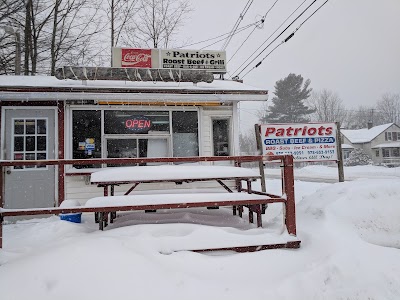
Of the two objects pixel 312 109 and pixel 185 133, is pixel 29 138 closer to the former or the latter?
pixel 185 133

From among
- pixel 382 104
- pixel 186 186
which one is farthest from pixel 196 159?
pixel 382 104

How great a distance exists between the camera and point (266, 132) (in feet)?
28.1

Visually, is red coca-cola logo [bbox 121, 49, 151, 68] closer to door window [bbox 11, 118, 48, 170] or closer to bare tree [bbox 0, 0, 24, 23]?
door window [bbox 11, 118, 48, 170]

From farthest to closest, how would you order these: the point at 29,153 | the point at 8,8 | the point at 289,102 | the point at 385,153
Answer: the point at 289,102 → the point at 385,153 → the point at 8,8 → the point at 29,153

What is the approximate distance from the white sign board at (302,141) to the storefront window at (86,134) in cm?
454

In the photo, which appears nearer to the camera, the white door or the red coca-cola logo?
the white door

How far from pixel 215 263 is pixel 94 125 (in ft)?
18.7

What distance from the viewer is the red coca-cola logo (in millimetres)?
11266

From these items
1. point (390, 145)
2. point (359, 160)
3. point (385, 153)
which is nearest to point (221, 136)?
point (359, 160)

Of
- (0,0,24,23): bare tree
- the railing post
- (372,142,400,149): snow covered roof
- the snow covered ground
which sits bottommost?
the snow covered ground

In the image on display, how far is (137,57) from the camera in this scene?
11430 millimetres

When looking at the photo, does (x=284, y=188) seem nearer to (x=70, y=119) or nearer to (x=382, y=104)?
(x=70, y=119)

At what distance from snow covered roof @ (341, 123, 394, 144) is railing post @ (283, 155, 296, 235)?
50.1m

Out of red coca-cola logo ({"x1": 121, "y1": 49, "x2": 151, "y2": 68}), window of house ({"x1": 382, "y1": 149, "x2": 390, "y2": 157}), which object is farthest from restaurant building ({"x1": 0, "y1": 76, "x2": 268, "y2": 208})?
window of house ({"x1": 382, "y1": 149, "x2": 390, "y2": 157})
